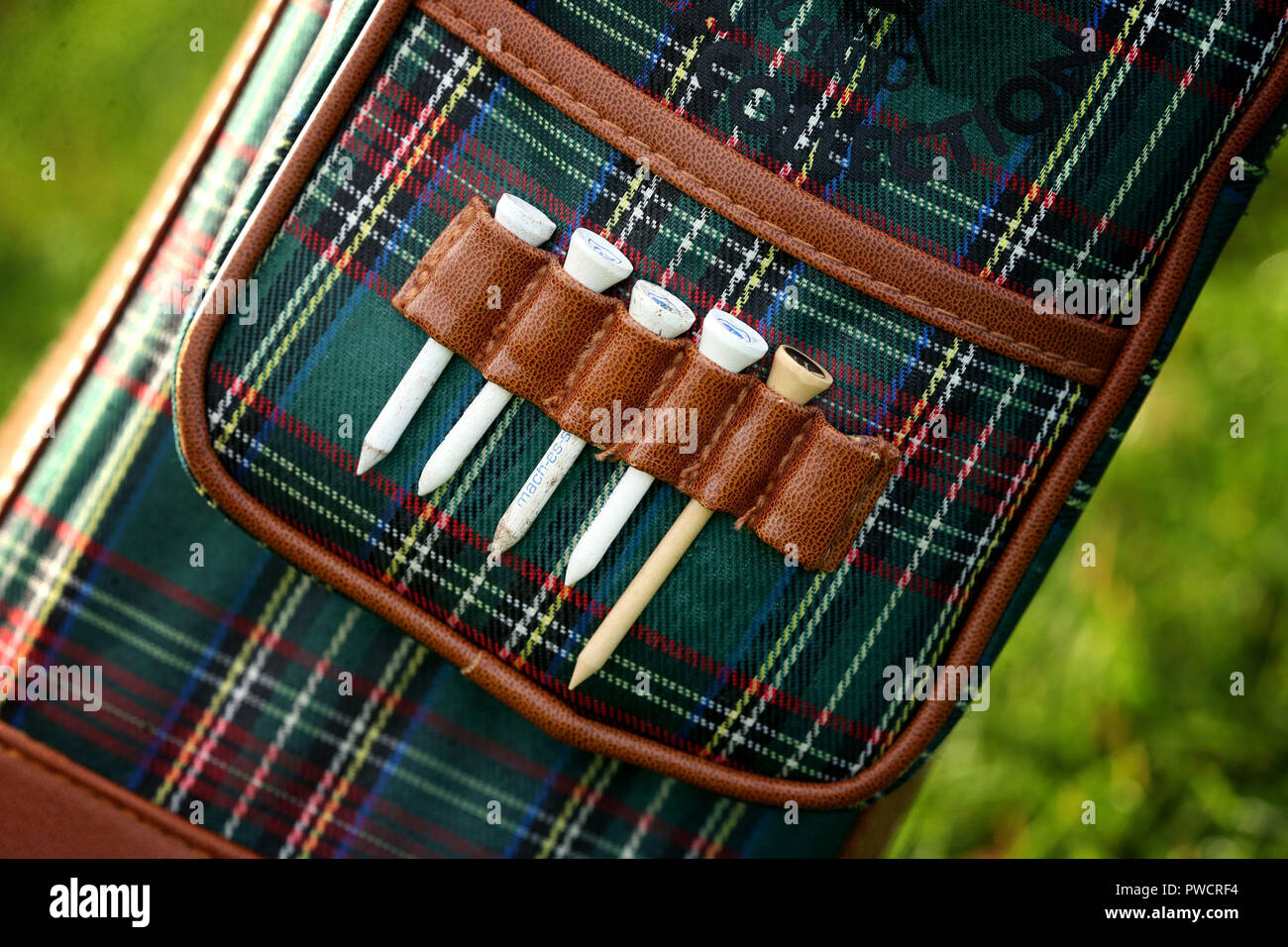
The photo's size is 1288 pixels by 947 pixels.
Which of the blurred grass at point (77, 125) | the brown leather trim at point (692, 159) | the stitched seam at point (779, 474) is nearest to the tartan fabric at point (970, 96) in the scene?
the brown leather trim at point (692, 159)

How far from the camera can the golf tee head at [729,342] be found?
595 millimetres

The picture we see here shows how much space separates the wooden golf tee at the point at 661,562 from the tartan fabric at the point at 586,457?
0.01 m

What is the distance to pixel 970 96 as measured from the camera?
607 mm

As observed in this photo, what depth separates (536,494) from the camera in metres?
0.62

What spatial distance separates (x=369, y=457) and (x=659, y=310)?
0.67 feet

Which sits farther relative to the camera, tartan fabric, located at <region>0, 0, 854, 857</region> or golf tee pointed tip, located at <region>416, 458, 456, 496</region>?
tartan fabric, located at <region>0, 0, 854, 857</region>

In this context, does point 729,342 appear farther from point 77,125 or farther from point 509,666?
point 77,125

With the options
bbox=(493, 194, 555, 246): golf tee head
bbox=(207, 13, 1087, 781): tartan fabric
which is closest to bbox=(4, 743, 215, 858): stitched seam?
bbox=(207, 13, 1087, 781): tartan fabric

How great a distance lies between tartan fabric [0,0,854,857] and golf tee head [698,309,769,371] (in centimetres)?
33

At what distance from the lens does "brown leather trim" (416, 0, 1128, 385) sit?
606 mm

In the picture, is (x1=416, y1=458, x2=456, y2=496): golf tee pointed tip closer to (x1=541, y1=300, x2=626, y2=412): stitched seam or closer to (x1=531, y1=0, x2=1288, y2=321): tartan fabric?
(x1=541, y1=300, x2=626, y2=412): stitched seam

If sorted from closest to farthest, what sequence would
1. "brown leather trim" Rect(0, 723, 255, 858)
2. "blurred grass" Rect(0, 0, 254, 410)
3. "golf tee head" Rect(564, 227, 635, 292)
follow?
"golf tee head" Rect(564, 227, 635, 292)
"brown leather trim" Rect(0, 723, 255, 858)
"blurred grass" Rect(0, 0, 254, 410)

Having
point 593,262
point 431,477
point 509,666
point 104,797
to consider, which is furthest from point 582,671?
point 104,797

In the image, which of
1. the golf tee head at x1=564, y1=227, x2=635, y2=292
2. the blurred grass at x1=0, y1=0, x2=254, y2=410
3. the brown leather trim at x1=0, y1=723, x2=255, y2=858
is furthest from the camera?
the blurred grass at x1=0, y1=0, x2=254, y2=410
